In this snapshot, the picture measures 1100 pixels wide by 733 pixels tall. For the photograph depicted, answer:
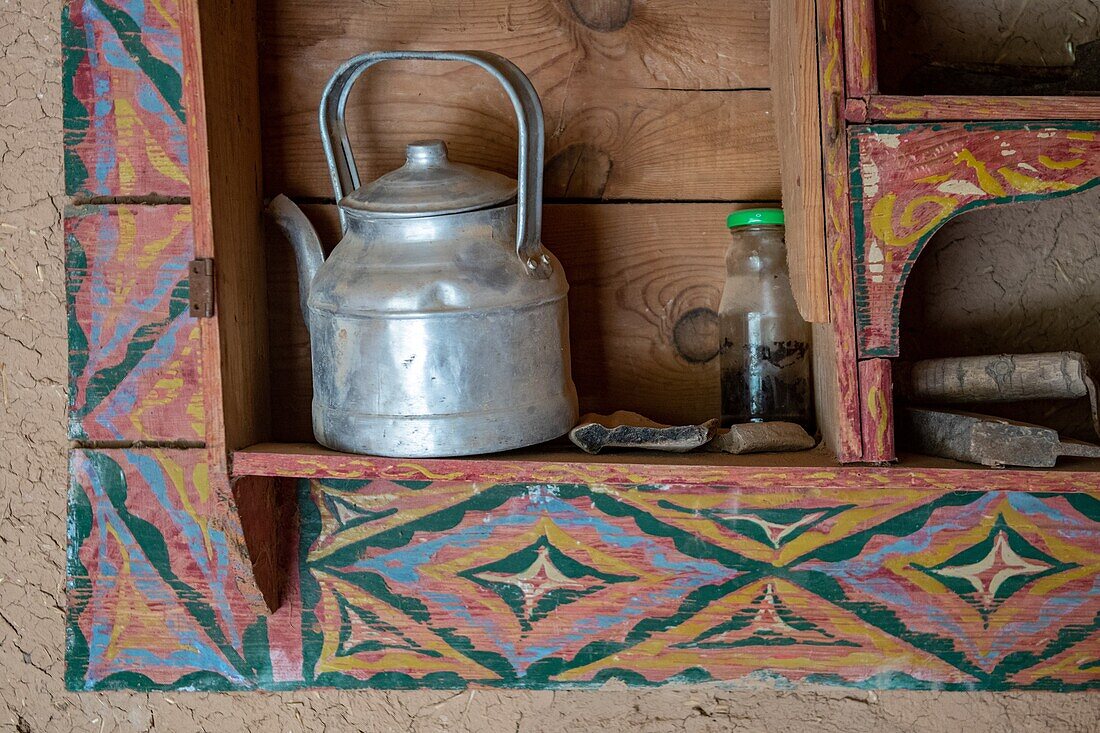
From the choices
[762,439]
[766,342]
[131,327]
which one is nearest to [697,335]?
[766,342]

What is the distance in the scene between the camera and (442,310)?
0.84 m

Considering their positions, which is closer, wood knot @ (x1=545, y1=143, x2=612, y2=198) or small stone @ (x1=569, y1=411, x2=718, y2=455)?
small stone @ (x1=569, y1=411, x2=718, y2=455)

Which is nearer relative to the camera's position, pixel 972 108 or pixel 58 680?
pixel 972 108

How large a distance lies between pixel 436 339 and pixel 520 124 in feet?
0.67

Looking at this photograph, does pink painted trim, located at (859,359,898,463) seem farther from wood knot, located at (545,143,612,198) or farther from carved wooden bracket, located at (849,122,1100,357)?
wood knot, located at (545,143,612,198)

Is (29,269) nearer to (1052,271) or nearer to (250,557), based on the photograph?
(250,557)

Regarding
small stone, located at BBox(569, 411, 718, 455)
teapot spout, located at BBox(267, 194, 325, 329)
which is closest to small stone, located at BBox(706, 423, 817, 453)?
small stone, located at BBox(569, 411, 718, 455)

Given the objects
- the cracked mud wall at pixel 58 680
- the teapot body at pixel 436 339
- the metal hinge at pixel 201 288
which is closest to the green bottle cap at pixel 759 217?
the teapot body at pixel 436 339

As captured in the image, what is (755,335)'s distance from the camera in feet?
3.33

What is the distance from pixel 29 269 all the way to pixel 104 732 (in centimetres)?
52

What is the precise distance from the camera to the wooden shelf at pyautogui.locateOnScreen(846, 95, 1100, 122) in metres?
0.83

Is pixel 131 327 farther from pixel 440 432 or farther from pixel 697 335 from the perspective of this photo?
pixel 697 335

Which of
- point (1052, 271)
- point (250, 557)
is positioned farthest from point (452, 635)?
point (1052, 271)

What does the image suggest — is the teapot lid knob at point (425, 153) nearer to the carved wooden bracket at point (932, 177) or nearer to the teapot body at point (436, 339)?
the teapot body at point (436, 339)
